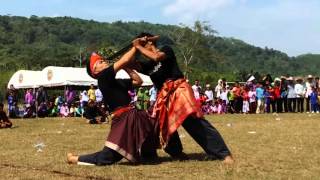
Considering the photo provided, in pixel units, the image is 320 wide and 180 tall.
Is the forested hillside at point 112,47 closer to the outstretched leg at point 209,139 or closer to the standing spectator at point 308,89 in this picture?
the standing spectator at point 308,89

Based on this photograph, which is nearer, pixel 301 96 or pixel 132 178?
pixel 132 178

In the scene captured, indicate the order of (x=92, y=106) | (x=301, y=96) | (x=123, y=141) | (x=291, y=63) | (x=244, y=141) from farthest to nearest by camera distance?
1. (x=291, y=63)
2. (x=301, y=96)
3. (x=92, y=106)
4. (x=244, y=141)
5. (x=123, y=141)

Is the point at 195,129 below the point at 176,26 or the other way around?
below

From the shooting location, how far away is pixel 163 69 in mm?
8828

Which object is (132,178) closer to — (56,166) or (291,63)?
(56,166)

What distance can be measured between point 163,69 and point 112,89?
852 mm

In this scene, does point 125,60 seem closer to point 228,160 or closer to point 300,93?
point 228,160

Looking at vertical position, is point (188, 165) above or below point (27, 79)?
below

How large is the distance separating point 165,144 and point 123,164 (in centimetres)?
70

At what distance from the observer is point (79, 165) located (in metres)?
8.42

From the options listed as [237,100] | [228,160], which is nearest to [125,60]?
[228,160]

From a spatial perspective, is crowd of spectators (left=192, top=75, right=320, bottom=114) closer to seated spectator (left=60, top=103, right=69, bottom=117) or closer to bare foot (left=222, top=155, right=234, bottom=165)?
seated spectator (left=60, top=103, right=69, bottom=117)

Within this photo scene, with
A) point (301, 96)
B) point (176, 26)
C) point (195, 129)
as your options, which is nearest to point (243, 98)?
point (301, 96)

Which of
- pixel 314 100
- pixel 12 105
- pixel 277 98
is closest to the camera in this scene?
→ pixel 314 100
